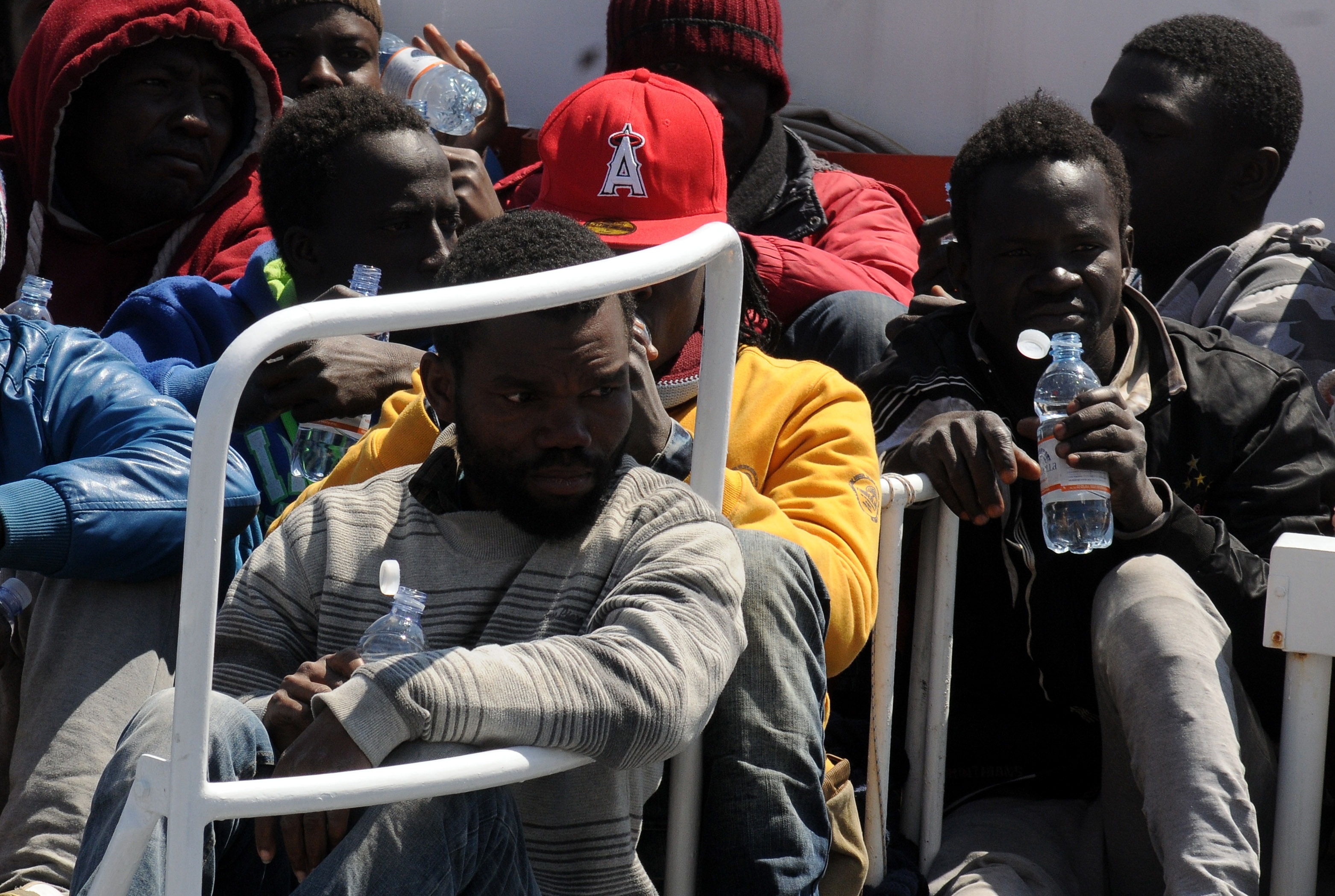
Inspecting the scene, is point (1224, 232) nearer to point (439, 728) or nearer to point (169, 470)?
point (169, 470)

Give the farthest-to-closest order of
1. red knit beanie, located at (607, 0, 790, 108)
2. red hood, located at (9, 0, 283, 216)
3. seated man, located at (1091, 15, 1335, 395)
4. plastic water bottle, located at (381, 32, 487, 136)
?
plastic water bottle, located at (381, 32, 487, 136)
red knit beanie, located at (607, 0, 790, 108)
seated man, located at (1091, 15, 1335, 395)
red hood, located at (9, 0, 283, 216)

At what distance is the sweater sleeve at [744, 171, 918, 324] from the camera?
12.5 feet

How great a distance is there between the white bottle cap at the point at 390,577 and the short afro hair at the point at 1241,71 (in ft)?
10.1

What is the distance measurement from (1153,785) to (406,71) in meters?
3.40

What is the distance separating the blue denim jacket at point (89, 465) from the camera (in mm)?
2455

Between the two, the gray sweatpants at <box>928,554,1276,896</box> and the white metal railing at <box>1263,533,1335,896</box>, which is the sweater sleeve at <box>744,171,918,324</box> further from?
the white metal railing at <box>1263,533,1335,896</box>

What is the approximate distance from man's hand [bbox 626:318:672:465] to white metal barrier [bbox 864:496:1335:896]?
0.44 metres

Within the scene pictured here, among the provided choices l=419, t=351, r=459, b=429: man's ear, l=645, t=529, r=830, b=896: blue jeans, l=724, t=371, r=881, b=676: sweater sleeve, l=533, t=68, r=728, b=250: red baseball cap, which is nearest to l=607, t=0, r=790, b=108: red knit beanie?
l=533, t=68, r=728, b=250: red baseball cap

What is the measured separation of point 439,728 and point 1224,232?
3235mm

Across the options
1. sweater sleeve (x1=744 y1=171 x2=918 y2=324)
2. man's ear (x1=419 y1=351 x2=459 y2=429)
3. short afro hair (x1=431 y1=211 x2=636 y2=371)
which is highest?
short afro hair (x1=431 y1=211 x2=636 y2=371)

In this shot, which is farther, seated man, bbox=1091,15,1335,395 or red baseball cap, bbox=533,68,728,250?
seated man, bbox=1091,15,1335,395

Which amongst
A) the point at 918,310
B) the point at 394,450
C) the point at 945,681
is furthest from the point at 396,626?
the point at 918,310

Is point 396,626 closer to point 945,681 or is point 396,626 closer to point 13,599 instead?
point 13,599

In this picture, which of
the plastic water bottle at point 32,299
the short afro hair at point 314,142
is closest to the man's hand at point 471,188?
the short afro hair at point 314,142
